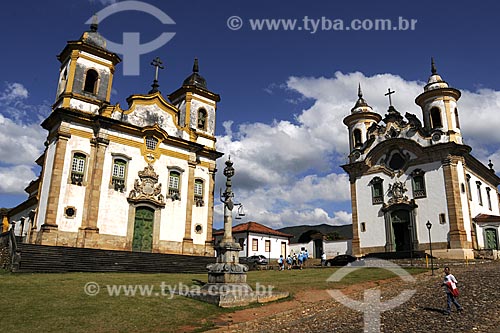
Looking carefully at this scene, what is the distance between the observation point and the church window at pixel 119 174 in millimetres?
23656

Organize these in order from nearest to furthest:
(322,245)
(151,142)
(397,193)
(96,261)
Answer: (96,261) → (151,142) → (397,193) → (322,245)

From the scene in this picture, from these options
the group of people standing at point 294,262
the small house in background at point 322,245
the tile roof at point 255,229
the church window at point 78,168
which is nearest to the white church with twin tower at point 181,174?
the church window at point 78,168

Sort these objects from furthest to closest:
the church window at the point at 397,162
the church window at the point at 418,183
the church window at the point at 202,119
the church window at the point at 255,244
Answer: the church window at the point at 255,244, the church window at the point at 397,162, the church window at the point at 202,119, the church window at the point at 418,183

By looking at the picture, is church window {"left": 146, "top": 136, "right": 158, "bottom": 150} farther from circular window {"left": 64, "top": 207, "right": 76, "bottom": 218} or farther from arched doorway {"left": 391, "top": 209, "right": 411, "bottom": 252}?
arched doorway {"left": 391, "top": 209, "right": 411, "bottom": 252}

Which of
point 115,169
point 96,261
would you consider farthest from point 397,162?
point 96,261

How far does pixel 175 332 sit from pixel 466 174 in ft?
91.1

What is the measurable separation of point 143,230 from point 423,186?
20.1 meters

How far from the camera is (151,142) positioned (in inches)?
1017

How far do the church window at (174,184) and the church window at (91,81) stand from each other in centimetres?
721

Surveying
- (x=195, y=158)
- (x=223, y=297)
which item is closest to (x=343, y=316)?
(x=223, y=297)

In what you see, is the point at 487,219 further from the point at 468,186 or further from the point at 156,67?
the point at 156,67

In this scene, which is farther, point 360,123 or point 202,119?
point 360,123

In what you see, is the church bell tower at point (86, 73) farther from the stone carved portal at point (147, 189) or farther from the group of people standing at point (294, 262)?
the group of people standing at point (294, 262)

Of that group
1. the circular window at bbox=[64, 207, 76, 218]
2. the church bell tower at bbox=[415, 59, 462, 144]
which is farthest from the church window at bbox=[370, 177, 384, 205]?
the circular window at bbox=[64, 207, 76, 218]
